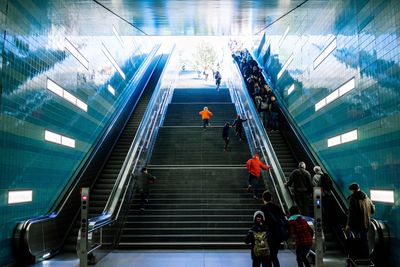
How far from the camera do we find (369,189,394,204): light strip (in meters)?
6.44

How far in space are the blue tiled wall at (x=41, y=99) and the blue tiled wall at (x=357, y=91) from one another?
20.8ft

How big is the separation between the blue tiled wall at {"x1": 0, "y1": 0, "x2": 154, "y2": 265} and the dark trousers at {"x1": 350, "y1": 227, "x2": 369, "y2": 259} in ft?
18.0

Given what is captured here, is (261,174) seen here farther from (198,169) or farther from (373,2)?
(373,2)

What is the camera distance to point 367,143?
7547 mm

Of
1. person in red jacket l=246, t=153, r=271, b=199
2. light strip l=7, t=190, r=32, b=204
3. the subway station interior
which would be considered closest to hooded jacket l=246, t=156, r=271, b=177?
person in red jacket l=246, t=153, r=271, b=199

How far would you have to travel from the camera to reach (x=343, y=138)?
29.0 feet

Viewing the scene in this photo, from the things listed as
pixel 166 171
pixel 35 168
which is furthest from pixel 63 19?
pixel 166 171

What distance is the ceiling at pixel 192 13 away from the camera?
11.5m

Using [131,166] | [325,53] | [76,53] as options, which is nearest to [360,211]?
[325,53]

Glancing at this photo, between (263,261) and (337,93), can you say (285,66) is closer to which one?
(337,93)

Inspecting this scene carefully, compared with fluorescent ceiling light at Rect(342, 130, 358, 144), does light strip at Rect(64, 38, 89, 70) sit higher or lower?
higher

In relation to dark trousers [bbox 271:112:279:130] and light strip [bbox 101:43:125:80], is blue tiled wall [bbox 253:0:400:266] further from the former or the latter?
light strip [bbox 101:43:125:80]

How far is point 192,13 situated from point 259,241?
32.2 feet

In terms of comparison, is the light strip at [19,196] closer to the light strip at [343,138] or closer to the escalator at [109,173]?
the escalator at [109,173]
